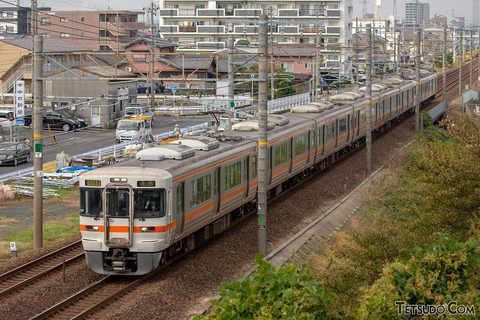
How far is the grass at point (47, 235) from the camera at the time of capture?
1350cm

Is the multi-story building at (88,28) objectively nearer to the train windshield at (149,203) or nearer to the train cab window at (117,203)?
the train cab window at (117,203)

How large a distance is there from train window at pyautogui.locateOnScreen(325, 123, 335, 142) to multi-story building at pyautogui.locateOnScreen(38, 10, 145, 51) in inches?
2033

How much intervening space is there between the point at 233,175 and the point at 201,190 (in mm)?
1806

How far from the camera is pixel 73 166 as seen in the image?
2369 centimetres

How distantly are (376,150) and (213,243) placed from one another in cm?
1613

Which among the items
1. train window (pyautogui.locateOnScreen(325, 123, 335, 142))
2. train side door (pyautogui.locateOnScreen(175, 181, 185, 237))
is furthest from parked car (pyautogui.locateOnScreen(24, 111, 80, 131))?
train side door (pyautogui.locateOnScreen(175, 181, 185, 237))

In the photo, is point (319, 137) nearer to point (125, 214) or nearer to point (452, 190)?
point (452, 190)

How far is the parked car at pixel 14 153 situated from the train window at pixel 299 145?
41.4ft

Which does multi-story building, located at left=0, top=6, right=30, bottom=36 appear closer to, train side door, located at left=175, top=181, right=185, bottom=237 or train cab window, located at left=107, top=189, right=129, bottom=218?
train side door, located at left=175, top=181, right=185, bottom=237

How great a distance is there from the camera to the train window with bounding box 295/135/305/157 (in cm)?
1905

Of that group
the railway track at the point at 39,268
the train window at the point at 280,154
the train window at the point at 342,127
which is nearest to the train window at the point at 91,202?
the railway track at the point at 39,268

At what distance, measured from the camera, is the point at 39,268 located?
12.2m

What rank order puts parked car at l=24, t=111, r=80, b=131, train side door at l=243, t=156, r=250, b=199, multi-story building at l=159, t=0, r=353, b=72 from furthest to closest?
1. multi-story building at l=159, t=0, r=353, b=72
2. parked car at l=24, t=111, r=80, b=131
3. train side door at l=243, t=156, r=250, b=199

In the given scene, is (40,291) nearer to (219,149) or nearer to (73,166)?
(219,149)
